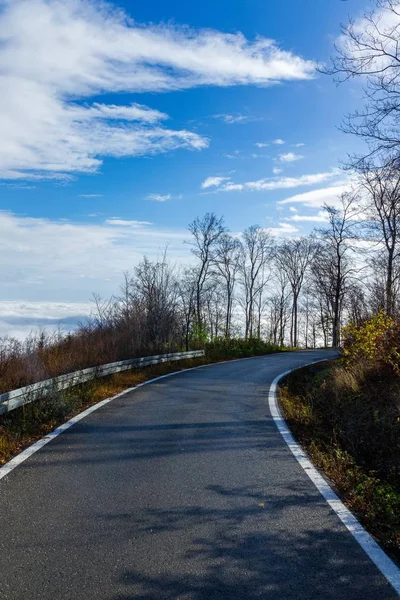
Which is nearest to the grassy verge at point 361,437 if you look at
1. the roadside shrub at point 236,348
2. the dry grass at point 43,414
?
the dry grass at point 43,414

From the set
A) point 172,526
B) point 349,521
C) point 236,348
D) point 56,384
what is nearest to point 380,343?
point 56,384

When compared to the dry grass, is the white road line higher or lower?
lower

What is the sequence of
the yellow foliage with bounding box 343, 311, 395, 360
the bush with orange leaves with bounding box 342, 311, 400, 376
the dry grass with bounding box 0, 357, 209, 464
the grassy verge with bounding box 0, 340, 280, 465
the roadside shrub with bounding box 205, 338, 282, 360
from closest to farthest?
the dry grass with bounding box 0, 357, 209, 464 < the grassy verge with bounding box 0, 340, 280, 465 < the bush with orange leaves with bounding box 342, 311, 400, 376 < the yellow foliage with bounding box 343, 311, 395, 360 < the roadside shrub with bounding box 205, 338, 282, 360

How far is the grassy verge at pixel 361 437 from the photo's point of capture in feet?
17.8

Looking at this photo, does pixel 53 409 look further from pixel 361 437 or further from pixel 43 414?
pixel 361 437

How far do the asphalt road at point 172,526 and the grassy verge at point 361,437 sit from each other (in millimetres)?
400

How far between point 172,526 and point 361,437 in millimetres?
5078

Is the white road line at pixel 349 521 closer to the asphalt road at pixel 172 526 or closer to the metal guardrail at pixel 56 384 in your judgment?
the asphalt road at pixel 172 526

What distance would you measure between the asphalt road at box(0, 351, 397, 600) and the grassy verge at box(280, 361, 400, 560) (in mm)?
400

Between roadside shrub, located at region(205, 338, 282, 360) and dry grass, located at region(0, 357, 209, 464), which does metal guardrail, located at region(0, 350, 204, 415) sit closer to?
dry grass, located at region(0, 357, 209, 464)

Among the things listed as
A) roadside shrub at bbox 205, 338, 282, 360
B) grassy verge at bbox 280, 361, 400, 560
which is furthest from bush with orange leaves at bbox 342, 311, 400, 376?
roadside shrub at bbox 205, 338, 282, 360

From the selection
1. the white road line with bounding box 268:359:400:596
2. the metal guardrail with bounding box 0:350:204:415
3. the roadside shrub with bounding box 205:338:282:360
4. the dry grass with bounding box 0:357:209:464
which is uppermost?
the roadside shrub with bounding box 205:338:282:360

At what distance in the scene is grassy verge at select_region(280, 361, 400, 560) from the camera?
5.42 m

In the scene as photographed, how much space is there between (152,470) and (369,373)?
864 cm
